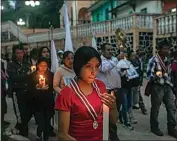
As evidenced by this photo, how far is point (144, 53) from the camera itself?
15.6 feet

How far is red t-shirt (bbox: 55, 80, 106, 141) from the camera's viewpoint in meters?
1.80

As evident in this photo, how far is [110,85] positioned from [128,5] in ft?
43.9

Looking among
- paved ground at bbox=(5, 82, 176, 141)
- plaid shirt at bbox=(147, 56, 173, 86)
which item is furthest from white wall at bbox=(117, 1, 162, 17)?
plaid shirt at bbox=(147, 56, 173, 86)

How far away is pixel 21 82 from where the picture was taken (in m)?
4.35

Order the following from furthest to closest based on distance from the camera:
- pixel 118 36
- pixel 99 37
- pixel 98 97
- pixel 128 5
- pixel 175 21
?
pixel 128 5 → pixel 175 21 → pixel 99 37 → pixel 118 36 → pixel 98 97

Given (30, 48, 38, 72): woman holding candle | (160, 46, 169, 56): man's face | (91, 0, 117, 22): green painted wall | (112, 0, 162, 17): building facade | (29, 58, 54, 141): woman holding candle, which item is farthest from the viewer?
(91, 0, 117, 22): green painted wall

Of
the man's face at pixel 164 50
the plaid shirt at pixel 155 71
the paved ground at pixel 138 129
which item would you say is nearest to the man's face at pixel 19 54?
the paved ground at pixel 138 129

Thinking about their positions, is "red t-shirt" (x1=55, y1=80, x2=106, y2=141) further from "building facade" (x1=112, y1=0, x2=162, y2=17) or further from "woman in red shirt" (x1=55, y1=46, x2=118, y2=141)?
"building facade" (x1=112, y1=0, x2=162, y2=17)

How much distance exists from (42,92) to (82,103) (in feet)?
7.82

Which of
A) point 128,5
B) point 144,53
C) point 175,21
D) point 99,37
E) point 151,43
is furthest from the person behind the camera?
point 128,5

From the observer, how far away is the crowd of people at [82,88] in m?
1.81

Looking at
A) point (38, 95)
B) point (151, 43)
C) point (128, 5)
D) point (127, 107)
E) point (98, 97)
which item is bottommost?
point (127, 107)

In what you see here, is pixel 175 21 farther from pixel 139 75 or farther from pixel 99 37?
pixel 99 37

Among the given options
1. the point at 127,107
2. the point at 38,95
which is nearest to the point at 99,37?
the point at 38,95
